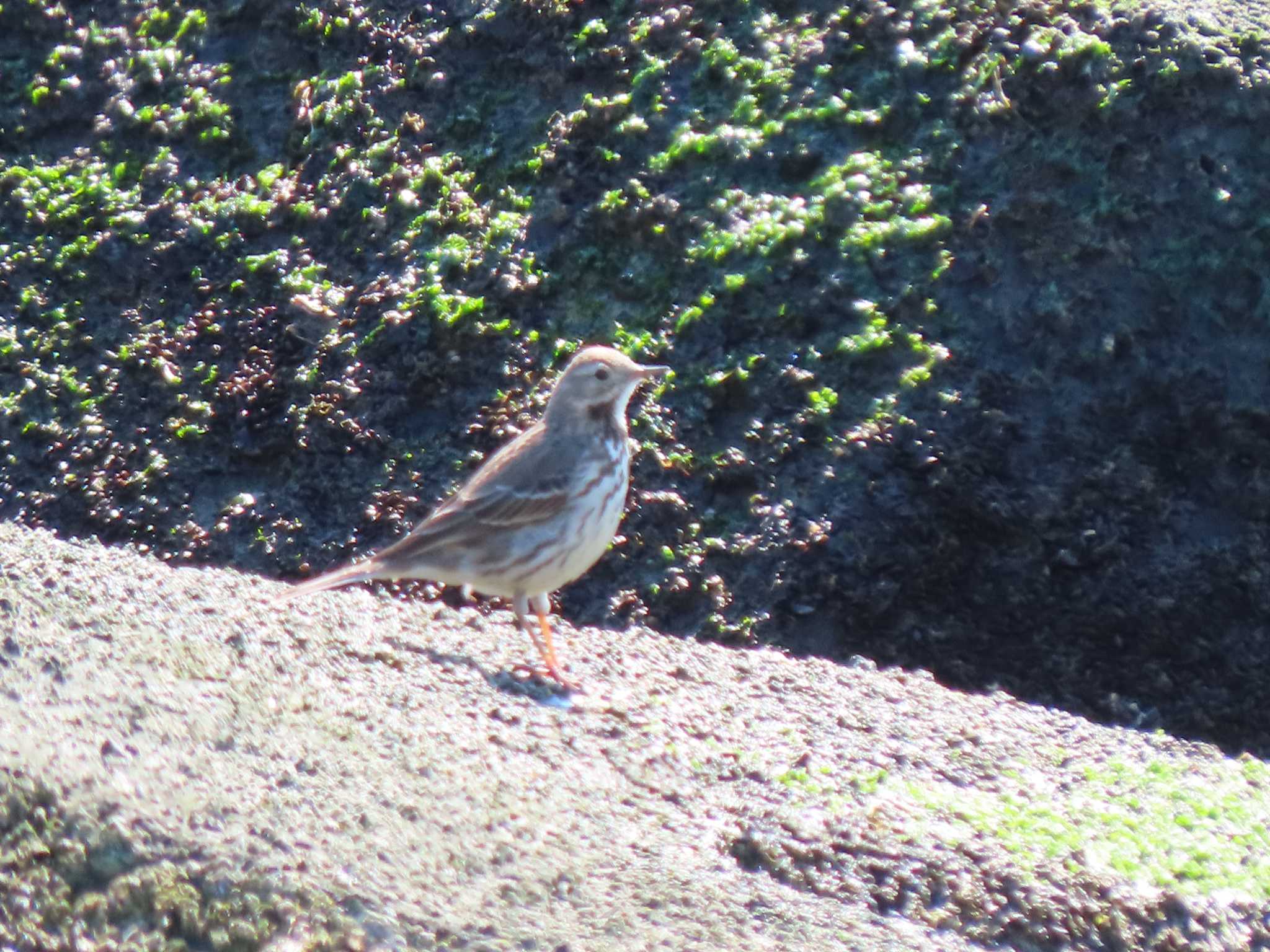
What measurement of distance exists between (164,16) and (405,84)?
1731 millimetres

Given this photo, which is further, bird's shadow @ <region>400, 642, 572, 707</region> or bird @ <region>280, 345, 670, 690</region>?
bird @ <region>280, 345, 670, 690</region>

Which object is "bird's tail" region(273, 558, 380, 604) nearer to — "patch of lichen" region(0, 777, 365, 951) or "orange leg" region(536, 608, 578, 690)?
"orange leg" region(536, 608, 578, 690)

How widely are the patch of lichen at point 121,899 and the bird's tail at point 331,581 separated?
2.33 metres

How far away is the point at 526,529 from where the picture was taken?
267 inches

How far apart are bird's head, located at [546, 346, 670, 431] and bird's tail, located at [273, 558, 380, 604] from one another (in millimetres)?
1020

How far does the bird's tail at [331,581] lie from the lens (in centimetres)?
654

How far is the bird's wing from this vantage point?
22.2 ft

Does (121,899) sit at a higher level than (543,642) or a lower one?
higher

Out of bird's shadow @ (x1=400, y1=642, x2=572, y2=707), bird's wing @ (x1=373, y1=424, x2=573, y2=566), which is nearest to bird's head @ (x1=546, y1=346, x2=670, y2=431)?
bird's wing @ (x1=373, y1=424, x2=573, y2=566)

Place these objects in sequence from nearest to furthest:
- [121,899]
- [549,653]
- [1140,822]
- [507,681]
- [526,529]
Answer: [121,899] → [1140,822] → [507,681] → [549,653] → [526,529]

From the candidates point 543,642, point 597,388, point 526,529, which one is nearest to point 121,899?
point 543,642

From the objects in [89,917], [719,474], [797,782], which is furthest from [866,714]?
[89,917]

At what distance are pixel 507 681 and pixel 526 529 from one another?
0.82 meters

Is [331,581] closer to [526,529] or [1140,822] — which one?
[526,529]
